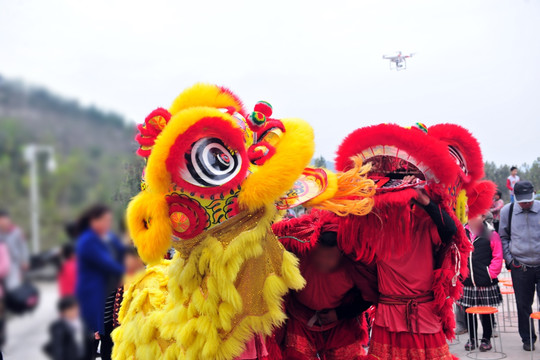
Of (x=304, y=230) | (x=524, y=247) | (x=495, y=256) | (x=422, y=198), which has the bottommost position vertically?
(x=495, y=256)

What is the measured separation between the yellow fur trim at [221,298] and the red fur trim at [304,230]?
428mm

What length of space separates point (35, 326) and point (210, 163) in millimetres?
1565

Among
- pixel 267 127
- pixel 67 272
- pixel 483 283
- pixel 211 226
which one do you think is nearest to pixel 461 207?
pixel 267 127

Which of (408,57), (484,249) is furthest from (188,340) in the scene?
(484,249)

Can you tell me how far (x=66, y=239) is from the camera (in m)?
0.59

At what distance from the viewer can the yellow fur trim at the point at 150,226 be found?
2180 mm

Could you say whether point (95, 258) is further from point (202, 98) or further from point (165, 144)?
point (202, 98)

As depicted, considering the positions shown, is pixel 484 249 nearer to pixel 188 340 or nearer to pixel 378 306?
pixel 378 306

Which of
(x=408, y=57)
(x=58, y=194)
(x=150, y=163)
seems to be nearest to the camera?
(x=58, y=194)

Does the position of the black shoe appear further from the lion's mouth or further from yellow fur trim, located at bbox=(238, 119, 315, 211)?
yellow fur trim, located at bbox=(238, 119, 315, 211)

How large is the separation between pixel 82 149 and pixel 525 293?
18.8 feet

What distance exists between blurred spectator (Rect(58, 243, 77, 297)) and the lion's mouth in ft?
7.56

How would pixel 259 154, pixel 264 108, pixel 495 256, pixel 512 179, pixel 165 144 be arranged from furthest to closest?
pixel 512 179 < pixel 495 256 < pixel 264 108 < pixel 259 154 < pixel 165 144

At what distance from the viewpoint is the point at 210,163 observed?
2199mm
